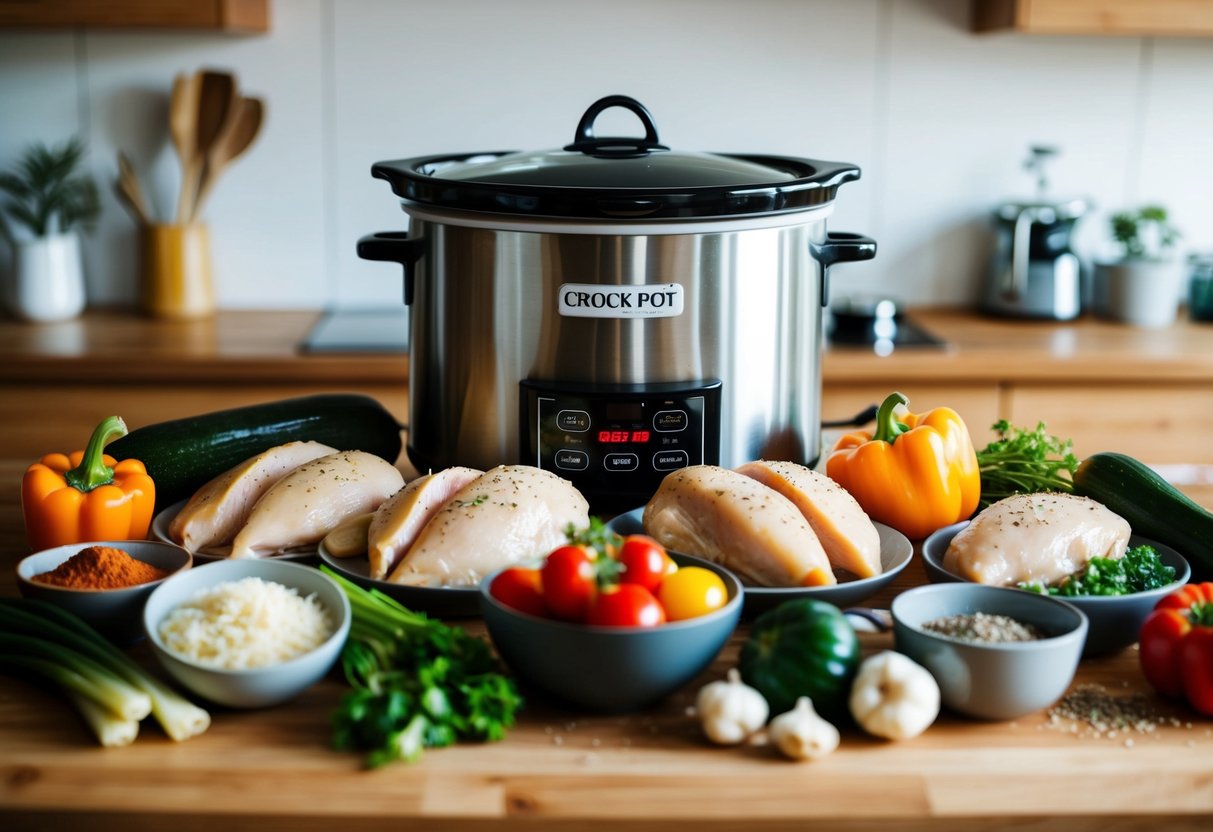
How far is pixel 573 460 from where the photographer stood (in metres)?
1.40

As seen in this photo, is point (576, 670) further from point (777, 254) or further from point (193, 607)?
point (777, 254)

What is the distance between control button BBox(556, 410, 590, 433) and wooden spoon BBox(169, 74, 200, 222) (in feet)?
6.03

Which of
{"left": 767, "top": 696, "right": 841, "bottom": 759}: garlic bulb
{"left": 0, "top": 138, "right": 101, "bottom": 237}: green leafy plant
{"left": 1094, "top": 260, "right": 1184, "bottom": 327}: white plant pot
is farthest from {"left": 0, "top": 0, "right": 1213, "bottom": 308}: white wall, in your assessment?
{"left": 767, "top": 696, "right": 841, "bottom": 759}: garlic bulb

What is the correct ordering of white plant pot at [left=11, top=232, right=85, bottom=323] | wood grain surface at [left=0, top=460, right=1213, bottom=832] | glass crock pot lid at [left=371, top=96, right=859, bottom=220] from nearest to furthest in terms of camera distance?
wood grain surface at [left=0, top=460, right=1213, bottom=832] < glass crock pot lid at [left=371, top=96, right=859, bottom=220] < white plant pot at [left=11, top=232, right=85, bottom=323]

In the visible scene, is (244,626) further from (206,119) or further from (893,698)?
(206,119)

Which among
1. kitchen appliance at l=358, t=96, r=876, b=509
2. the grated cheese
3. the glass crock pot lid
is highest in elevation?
the glass crock pot lid

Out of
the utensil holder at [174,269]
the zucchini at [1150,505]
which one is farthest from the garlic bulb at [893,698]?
the utensil holder at [174,269]

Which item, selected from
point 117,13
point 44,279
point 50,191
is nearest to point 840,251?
point 117,13

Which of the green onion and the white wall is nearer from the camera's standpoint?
the green onion

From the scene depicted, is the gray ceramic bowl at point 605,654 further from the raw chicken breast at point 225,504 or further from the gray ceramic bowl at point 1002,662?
the raw chicken breast at point 225,504

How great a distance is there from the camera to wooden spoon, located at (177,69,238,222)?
2.88 metres

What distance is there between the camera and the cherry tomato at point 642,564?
1.01 m

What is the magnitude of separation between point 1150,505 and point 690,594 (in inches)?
23.7

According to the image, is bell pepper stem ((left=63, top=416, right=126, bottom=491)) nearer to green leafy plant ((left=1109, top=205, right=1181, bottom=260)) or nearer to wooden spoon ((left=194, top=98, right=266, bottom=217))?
wooden spoon ((left=194, top=98, right=266, bottom=217))
